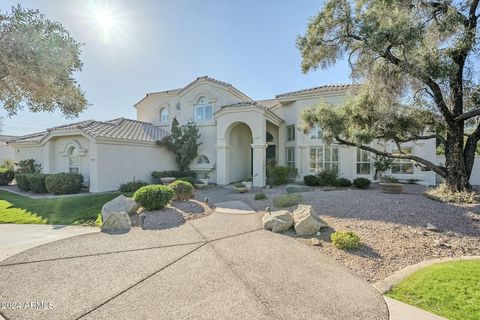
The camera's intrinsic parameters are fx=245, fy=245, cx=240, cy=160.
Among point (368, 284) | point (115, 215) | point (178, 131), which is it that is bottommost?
point (368, 284)

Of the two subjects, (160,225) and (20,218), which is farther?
(20,218)

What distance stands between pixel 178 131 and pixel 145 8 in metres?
11.5

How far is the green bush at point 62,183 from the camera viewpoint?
51.4 feet

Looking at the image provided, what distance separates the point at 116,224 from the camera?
872cm

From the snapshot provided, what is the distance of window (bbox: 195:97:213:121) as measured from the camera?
2205cm

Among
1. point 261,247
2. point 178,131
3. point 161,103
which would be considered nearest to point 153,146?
point 178,131

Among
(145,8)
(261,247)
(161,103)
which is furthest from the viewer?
(161,103)

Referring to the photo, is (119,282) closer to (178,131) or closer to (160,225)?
(160,225)

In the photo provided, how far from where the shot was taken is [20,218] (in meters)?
10.6

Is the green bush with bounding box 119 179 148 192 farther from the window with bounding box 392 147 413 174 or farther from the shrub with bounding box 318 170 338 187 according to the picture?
the window with bounding box 392 147 413 174

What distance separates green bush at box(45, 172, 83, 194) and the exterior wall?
4.07 feet

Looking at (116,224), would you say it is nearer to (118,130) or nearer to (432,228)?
(432,228)

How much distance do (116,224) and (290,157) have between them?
54.3ft

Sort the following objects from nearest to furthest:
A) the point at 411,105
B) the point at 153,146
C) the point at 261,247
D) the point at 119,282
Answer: the point at 119,282
the point at 261,247
the point at 411,105
the point at 153,146
